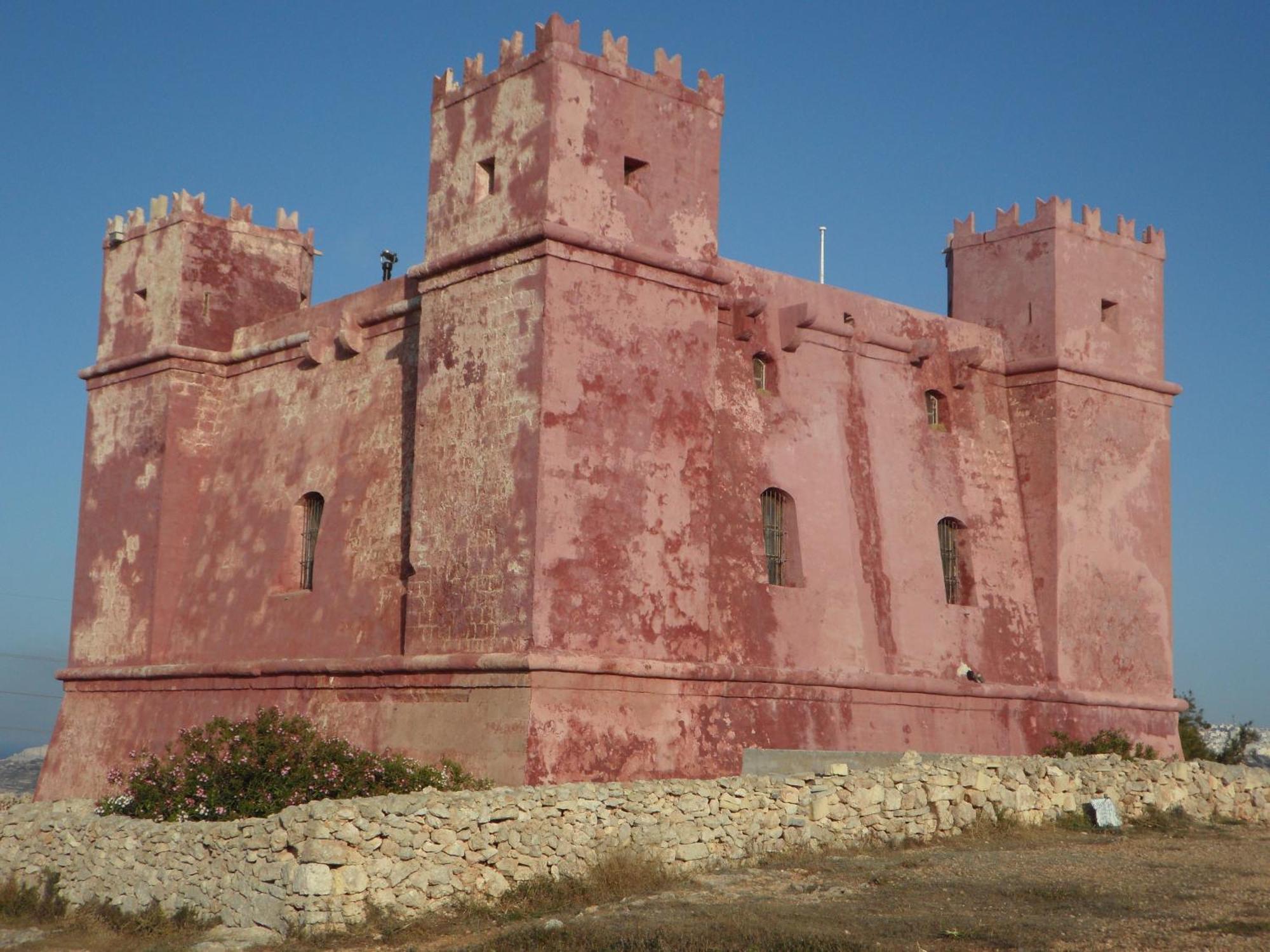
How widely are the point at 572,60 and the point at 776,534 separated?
599 centimetres

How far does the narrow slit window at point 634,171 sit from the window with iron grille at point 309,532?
6.19 m

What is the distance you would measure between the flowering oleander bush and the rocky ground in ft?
4.16

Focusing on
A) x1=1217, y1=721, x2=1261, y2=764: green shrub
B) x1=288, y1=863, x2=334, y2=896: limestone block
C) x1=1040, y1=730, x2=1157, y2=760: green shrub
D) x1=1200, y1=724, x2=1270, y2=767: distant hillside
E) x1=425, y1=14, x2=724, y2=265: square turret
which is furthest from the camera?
x1=1200, y1=724, x2=1270, y2=767: distant hillside

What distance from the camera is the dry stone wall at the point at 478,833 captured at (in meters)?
13.9

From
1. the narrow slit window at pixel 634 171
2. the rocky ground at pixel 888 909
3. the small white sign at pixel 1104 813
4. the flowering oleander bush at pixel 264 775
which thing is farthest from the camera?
the narrow slit window at pixel 634 171

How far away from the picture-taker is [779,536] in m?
20.1

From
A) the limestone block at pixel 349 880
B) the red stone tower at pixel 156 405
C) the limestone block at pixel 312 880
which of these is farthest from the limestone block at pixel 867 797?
the red stone tower at pixel 156 405

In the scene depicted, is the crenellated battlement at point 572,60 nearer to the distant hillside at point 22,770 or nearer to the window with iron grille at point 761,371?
the window with iron grille at point 761,371

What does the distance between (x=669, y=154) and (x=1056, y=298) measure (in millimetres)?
6507

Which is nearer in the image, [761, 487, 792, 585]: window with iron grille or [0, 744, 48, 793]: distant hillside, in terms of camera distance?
[761, 487, 792, 585]: window with iron grille

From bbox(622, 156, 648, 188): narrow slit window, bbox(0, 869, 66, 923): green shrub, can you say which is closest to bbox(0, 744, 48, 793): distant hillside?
bbox(0, 869, 66, 923): green shrub

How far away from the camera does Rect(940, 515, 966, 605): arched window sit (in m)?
21.8

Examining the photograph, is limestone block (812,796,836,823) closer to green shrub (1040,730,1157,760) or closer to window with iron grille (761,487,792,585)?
window with iron grille (761,487,792,585)

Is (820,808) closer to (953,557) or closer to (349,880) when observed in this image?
(349,880)
